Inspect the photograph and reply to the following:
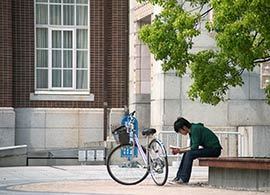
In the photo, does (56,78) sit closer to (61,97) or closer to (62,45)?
(61,97)

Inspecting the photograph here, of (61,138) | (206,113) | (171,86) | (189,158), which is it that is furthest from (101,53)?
(189,158)

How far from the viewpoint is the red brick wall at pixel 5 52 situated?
26281 mm

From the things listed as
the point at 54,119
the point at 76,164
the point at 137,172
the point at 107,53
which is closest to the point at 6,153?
the point at 76,164

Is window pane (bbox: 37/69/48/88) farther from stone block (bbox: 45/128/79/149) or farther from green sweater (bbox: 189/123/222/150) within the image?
green sweater (bbox: 189/123/222/150)

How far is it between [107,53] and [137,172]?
1200 cm

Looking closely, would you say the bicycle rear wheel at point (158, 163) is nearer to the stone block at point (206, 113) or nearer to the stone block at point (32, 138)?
the stone block at point (206, 113)

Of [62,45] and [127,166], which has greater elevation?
[62,45]

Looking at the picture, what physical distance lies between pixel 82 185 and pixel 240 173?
292 cm

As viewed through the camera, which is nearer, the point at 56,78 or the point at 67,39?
the point at 56,78

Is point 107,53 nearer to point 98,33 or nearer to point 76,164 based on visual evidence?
point 98,33

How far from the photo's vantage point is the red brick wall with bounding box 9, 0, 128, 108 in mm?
27138

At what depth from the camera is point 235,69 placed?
51.3 ft

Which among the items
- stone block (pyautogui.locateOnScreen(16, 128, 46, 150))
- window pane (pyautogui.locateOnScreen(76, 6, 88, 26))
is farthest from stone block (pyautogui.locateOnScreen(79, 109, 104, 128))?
window pane (pyautogui.locateOnScreen(76, 6, 88, 26))

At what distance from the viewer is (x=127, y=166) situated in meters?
15.8
